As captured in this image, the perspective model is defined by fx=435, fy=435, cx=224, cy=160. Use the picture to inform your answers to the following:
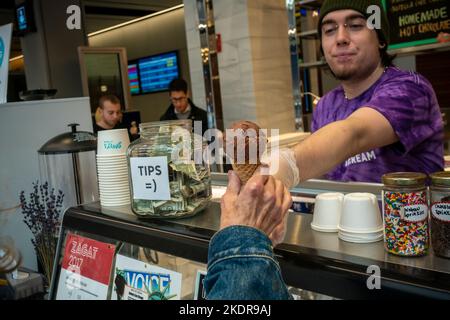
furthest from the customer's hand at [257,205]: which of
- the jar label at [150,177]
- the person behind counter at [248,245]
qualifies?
the jar label at [150,177]

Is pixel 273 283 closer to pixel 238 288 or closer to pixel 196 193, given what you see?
pixel 238 288

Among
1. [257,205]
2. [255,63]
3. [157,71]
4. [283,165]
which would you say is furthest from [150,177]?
[157,71]

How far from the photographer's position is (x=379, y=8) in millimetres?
1679

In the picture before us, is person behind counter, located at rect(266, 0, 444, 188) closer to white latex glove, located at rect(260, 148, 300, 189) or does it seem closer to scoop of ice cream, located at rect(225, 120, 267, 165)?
white latex glove, located at rect(260, 148, 300, 189)

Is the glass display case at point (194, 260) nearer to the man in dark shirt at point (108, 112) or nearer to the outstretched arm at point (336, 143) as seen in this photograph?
the outstretched arm at point (336, 143)

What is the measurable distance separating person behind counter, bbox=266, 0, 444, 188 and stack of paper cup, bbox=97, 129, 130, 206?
0.57m

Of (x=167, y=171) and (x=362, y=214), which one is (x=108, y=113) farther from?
(x=362, y=214)

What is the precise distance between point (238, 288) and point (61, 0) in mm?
6295

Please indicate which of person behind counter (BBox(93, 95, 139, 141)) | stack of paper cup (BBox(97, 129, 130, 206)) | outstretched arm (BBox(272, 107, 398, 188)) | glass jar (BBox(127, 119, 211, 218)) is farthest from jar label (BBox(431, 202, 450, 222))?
person behind counter (BBox(93, 95, 139, 141))

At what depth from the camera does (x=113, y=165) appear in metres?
1.41

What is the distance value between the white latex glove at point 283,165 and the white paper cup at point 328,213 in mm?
104

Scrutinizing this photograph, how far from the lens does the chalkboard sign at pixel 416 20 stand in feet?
11.0

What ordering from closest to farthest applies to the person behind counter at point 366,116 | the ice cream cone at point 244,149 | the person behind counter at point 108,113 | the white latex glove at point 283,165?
the ice cream cone at point 244,149
the white latex glove at point 283,165
the person behind counter at point 366,116
the person behind counter at point 108,113

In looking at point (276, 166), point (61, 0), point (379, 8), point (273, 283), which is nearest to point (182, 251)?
point (276, 166)
